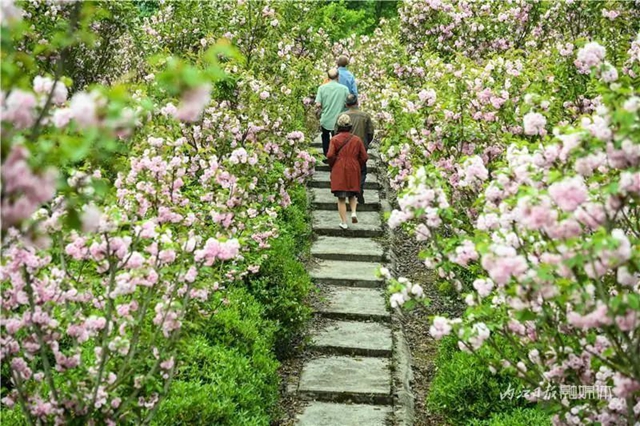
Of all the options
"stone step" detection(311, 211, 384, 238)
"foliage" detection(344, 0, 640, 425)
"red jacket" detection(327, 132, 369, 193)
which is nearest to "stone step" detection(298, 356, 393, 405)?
"foliage" detection(344, 0, 640, 425)

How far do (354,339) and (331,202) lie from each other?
4445 mm

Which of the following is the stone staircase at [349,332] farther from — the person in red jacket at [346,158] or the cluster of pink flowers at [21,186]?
the cluster of pink flowers at [21,186]

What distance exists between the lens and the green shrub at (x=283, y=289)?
8.78 meters

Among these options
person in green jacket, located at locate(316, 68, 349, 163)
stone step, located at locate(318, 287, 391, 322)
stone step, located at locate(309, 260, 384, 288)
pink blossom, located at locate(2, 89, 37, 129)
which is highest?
person in green jacket, located at locate(316, 68, 349, 163)

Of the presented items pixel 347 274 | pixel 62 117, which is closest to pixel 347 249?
pixel 347 274

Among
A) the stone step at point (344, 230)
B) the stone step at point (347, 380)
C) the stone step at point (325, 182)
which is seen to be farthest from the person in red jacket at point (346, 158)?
the stone step at point (347, 380)

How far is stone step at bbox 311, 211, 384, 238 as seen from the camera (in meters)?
12.0

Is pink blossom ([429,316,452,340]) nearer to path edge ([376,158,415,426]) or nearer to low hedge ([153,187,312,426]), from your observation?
low hedge ([153,187,312,426])

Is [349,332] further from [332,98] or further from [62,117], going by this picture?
[62,117]

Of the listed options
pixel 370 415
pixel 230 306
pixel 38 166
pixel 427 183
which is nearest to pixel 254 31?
pixel 230 306

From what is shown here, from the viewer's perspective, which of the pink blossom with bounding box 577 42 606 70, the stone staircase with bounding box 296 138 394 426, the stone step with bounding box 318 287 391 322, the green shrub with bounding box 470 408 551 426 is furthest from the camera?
the stone step with bounding box 318 287 391 322

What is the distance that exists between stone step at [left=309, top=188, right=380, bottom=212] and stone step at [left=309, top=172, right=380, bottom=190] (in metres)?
0.34

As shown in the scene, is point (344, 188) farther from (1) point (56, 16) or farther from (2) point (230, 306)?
(1) point (56, 16)

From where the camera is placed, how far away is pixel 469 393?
7145 mm
